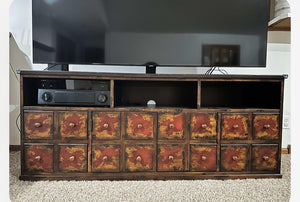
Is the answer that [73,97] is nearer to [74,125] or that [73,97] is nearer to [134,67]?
[74,125]

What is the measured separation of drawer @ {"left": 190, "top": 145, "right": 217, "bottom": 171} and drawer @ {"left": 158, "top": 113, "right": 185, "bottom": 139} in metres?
0.13

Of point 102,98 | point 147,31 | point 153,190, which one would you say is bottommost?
point 153,190

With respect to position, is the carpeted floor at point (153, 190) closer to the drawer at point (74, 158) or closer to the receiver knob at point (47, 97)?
the drawer at point (74, 158)

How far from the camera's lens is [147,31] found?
4.58ft

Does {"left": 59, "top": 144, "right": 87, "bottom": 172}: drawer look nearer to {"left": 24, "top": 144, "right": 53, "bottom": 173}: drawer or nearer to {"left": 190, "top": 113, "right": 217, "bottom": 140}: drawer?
{"left": 24, "top": 144, "right": 53, "bottom": 173}: drawer

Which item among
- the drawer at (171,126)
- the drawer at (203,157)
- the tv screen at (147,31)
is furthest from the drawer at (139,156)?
the tv screen at (147,31)

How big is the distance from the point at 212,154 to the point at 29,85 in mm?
1271

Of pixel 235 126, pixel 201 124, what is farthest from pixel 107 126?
pixel 235 126

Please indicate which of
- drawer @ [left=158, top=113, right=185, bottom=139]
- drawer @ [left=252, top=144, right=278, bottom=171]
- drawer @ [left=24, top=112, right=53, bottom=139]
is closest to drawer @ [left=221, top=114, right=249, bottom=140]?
drawer @ [left=252, top=144, right=278, bottom=171]

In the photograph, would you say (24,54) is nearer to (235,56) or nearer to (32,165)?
(32,165)

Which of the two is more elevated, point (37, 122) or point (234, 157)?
point (37, 122)

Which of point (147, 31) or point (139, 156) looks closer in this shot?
point (139, 156)

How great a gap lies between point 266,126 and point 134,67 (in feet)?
3.52
